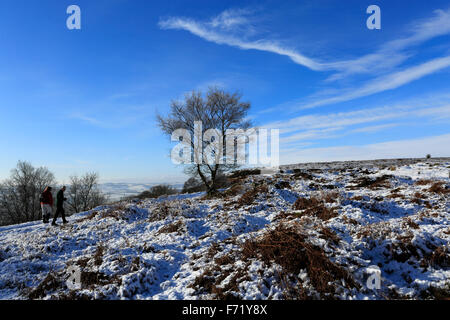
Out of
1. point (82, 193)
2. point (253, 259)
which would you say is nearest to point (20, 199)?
point (82, 193)

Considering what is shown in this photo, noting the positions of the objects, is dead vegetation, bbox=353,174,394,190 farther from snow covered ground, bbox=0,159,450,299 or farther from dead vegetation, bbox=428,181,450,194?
snow covered ground, bbox=0,159,450,299

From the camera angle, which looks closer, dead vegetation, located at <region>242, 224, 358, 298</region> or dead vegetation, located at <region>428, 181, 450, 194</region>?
dead vegetation, located at <region>242, 224, 358, 298</region>

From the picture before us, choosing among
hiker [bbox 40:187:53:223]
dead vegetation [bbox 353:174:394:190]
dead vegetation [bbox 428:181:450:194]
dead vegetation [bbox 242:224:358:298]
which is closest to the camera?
dead vegetation [bbox 242:224:358:298]

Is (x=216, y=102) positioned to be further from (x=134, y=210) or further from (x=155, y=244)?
(x=155, y=244)

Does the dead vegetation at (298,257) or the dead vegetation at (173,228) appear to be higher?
the dead vegetation at (298,257)

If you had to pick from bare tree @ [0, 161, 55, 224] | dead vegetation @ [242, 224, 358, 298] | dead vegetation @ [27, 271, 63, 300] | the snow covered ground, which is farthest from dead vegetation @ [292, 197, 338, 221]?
bare tree @ [0, 161, 55, 224]

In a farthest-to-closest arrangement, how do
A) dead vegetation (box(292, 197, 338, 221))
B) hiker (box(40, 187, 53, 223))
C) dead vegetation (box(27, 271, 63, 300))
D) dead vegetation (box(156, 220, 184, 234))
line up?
hiker (box(40, 187, 53, 223)) → dead vegetation (box(156, 220, 184, 234)) → dead vegetation (box(292, 197, 338, 221)) → dead vegetation (box(27, 271, 63, 300))

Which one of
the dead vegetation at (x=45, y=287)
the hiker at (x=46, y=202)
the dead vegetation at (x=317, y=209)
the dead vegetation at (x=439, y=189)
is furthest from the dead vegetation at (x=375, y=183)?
the hiker at (x=46, y=202)

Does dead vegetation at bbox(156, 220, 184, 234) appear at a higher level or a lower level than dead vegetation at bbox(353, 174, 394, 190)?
lower

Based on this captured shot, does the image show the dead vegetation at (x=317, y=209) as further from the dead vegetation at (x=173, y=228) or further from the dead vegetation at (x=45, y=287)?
the dead vegetation at (x=45, y=287)

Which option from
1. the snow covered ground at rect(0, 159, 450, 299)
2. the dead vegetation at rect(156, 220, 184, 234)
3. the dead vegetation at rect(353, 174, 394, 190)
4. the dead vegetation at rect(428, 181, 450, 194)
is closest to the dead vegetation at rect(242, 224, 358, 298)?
the snow covered ground at rect(0, 159, 450, 299)

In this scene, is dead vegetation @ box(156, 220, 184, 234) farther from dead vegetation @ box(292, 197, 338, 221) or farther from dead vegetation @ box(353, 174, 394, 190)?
dead vegetation @ box(353, 174, 394, 190)
